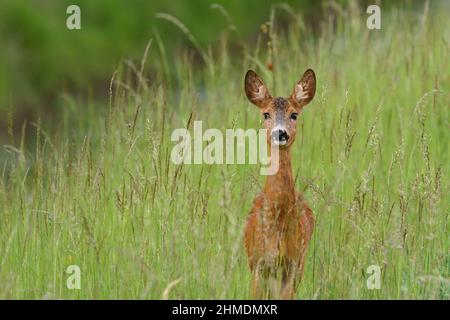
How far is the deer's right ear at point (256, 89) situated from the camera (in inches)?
302

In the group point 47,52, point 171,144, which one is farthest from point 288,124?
point 47,52

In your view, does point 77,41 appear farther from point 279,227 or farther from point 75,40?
point 279,227

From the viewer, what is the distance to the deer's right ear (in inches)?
302

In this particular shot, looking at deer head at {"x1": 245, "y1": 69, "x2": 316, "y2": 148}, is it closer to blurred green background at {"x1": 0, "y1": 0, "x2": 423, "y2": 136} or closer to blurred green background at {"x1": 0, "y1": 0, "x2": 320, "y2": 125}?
blurred green background at {"x1": 0, "y1": 0, "x2": 423, "y2": 136}

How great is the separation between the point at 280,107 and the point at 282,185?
18.3 inches

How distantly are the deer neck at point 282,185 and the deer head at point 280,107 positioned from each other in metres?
0.11

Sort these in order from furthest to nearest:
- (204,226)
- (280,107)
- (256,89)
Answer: (204,226)
(256,89)
(280,107)

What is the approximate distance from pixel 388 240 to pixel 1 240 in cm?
281

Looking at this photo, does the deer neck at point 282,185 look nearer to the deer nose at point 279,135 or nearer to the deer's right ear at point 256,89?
the deer nose at point 279,135

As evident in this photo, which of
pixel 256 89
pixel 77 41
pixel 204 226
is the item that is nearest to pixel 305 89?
pixel 256 89

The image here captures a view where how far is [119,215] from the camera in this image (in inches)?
336

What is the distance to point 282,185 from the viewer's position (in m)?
7.52
